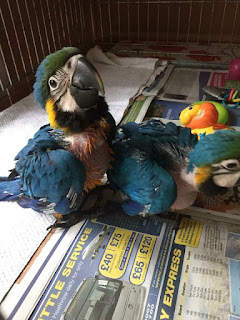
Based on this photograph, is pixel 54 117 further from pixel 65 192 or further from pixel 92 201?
pixel 92 201

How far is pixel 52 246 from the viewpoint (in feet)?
2.19

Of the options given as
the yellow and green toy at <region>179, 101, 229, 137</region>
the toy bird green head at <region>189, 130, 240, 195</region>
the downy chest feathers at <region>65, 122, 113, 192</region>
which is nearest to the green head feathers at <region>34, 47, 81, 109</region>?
the downy chest feathers at <region>65, 122, 113, 192</region>

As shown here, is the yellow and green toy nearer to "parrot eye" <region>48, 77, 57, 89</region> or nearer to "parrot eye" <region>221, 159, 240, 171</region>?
"parrot eye" <region>221, 159, 240, 171</region>

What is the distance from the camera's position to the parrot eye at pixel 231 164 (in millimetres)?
502

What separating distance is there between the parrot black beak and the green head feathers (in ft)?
0.10

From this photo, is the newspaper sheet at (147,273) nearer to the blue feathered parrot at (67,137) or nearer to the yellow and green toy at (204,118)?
the blue feathered parrot at (67,137)

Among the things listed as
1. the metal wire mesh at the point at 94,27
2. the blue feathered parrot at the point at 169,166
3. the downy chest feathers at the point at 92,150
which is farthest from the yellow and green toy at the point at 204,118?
the metal wire mesh at the point at 94,27

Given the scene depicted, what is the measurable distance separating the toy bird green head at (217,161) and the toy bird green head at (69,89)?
220 mm

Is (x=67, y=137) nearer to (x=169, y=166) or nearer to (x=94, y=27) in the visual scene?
(x=169, y=166)

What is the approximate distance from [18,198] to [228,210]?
1.67ft

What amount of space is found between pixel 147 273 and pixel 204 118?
463mm

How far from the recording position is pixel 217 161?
1.68 ft

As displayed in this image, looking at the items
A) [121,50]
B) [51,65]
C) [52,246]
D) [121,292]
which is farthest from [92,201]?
[121,50]

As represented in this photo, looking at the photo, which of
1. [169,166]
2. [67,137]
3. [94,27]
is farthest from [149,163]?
[94,27]
